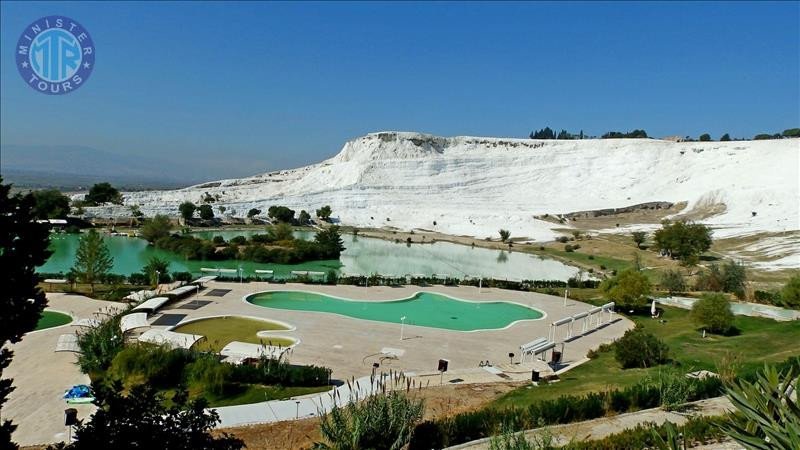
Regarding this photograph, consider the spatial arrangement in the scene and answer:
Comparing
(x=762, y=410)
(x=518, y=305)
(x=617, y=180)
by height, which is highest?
(x=617, y=180)

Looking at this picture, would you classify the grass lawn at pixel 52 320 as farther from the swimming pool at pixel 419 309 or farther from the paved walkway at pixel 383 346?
the swimming pool at pixel 419 309

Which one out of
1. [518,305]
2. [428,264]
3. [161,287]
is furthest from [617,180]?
[161,287]

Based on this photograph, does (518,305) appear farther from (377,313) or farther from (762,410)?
(762,410)

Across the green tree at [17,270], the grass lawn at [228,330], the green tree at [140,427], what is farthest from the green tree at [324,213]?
the green tree at [17,270]

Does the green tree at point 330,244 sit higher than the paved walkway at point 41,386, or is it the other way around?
the green tree at point 330,244

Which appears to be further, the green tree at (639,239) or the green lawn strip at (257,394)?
the green tree at (639,239)

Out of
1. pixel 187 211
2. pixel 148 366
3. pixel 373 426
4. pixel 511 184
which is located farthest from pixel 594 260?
pixel 187 211
